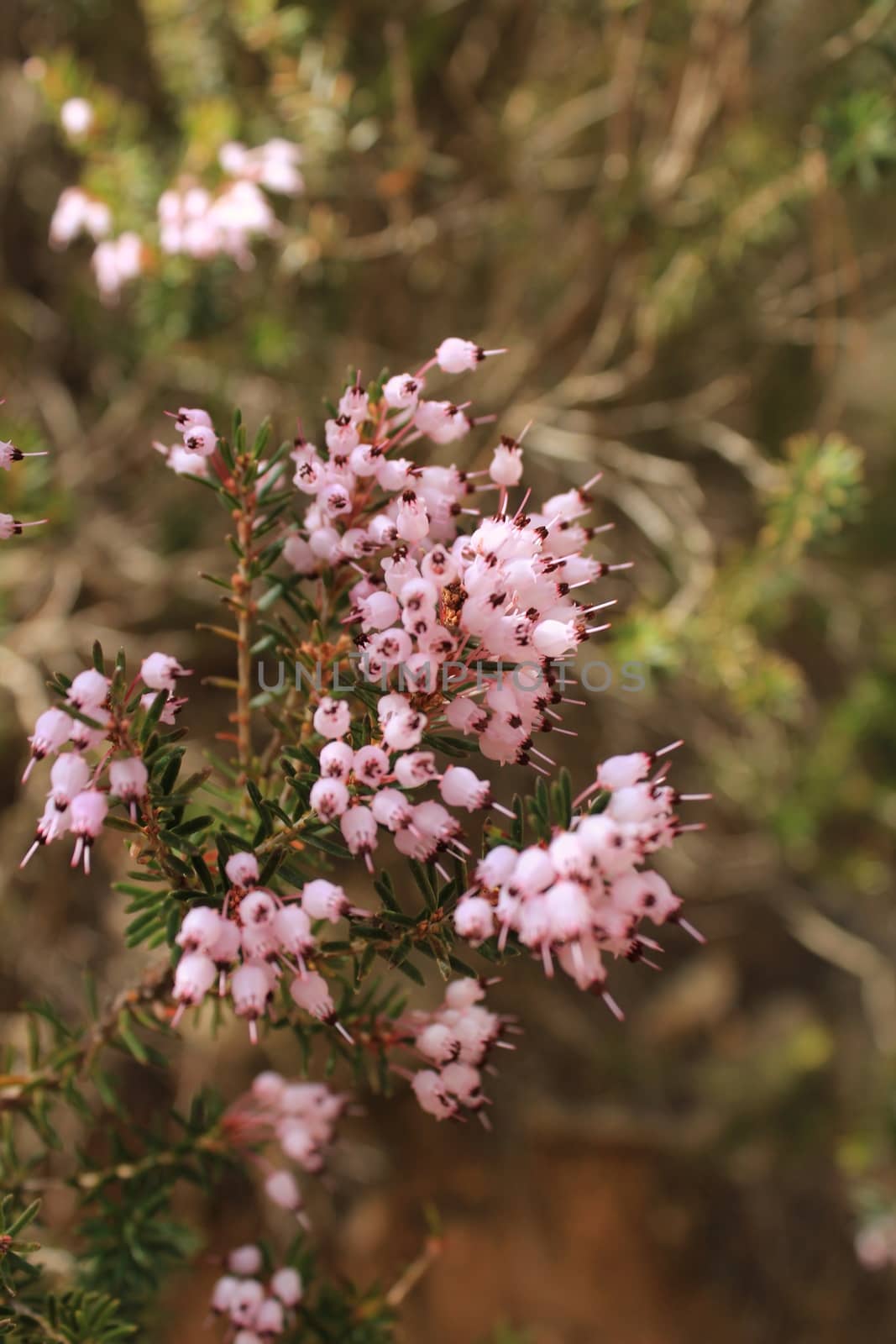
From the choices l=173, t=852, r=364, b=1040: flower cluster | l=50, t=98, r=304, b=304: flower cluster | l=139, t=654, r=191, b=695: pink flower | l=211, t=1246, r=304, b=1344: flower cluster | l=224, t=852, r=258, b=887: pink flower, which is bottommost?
l=211, t=1246, r=304, b=1344: flower cluster

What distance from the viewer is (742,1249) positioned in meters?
2.49

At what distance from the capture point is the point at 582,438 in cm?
182

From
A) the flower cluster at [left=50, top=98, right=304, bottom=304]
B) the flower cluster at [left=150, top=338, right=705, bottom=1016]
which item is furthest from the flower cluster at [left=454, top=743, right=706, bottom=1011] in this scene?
the flower cluster at [left=50, top=98, right=304, bottom=304]

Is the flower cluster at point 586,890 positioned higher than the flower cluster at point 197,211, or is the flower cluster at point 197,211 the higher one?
the flower cluster at point 197,211

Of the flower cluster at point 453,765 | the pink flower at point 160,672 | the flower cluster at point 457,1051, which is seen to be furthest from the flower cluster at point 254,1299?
the pink flower at point 160,672

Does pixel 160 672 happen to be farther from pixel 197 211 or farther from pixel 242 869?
pixel 197 211

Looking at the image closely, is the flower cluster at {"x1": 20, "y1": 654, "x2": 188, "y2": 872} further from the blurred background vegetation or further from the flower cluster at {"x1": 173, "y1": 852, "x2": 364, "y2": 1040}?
the blurred background vegetation

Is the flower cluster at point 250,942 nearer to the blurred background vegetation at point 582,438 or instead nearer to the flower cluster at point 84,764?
the flower cluster at point 84,764

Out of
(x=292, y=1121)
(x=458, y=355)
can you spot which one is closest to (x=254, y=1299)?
(x=292, y=1121)

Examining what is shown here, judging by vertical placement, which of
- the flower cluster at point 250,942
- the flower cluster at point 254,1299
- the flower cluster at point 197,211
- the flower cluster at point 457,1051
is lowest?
the flower cluster at point 254,1299

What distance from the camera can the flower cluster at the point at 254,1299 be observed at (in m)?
0.92

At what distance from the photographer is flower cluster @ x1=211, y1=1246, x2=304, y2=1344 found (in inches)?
36.1

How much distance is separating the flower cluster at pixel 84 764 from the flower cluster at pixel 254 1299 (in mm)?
537

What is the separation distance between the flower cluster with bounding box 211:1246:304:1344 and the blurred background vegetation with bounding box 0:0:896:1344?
2.10 ft
